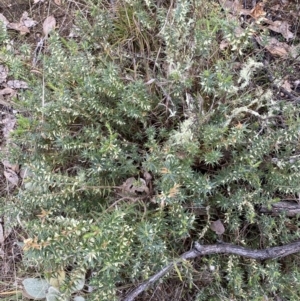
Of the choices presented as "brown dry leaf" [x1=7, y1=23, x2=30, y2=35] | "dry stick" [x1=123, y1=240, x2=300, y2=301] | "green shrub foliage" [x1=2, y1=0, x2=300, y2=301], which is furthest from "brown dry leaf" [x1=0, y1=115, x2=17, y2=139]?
"dry stick" [x1=123, y1=240, x2=300, y2=301]

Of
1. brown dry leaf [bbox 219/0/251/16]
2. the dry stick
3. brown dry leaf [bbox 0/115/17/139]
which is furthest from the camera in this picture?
brown dry leaf [bbox 0/115/17/139]

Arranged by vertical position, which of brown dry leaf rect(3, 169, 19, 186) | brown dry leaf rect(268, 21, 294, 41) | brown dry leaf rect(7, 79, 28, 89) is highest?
brown dry leaf rect(268, 21, 294, 41)

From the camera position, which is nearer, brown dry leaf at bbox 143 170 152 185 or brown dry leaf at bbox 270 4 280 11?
brown dry leaf at bbox 143 170 152 185

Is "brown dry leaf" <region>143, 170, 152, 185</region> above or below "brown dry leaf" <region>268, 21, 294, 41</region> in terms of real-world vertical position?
below

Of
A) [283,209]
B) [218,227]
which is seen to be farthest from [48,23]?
[283,209]

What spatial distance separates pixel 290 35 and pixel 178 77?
1.05 m

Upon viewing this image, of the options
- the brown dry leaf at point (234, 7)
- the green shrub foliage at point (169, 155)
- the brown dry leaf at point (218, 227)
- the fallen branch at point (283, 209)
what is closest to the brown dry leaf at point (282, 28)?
the brown dry leaf at point (234, 7)

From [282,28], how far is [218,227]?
137 cm

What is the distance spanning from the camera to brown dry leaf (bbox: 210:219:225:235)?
7.47ft

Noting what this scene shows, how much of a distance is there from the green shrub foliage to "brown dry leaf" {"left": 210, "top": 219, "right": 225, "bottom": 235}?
0.04 m

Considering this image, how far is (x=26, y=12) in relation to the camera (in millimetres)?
3072

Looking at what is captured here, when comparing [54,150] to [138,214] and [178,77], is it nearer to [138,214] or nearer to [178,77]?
[138,214]

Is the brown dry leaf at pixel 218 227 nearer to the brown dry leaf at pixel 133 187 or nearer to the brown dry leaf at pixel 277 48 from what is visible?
the brown dry leaf at pixel 133 187

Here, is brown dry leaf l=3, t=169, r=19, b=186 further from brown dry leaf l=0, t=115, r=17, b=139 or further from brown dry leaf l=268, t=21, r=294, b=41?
brown dry leaf l=268, t=21, r=294, b=41
